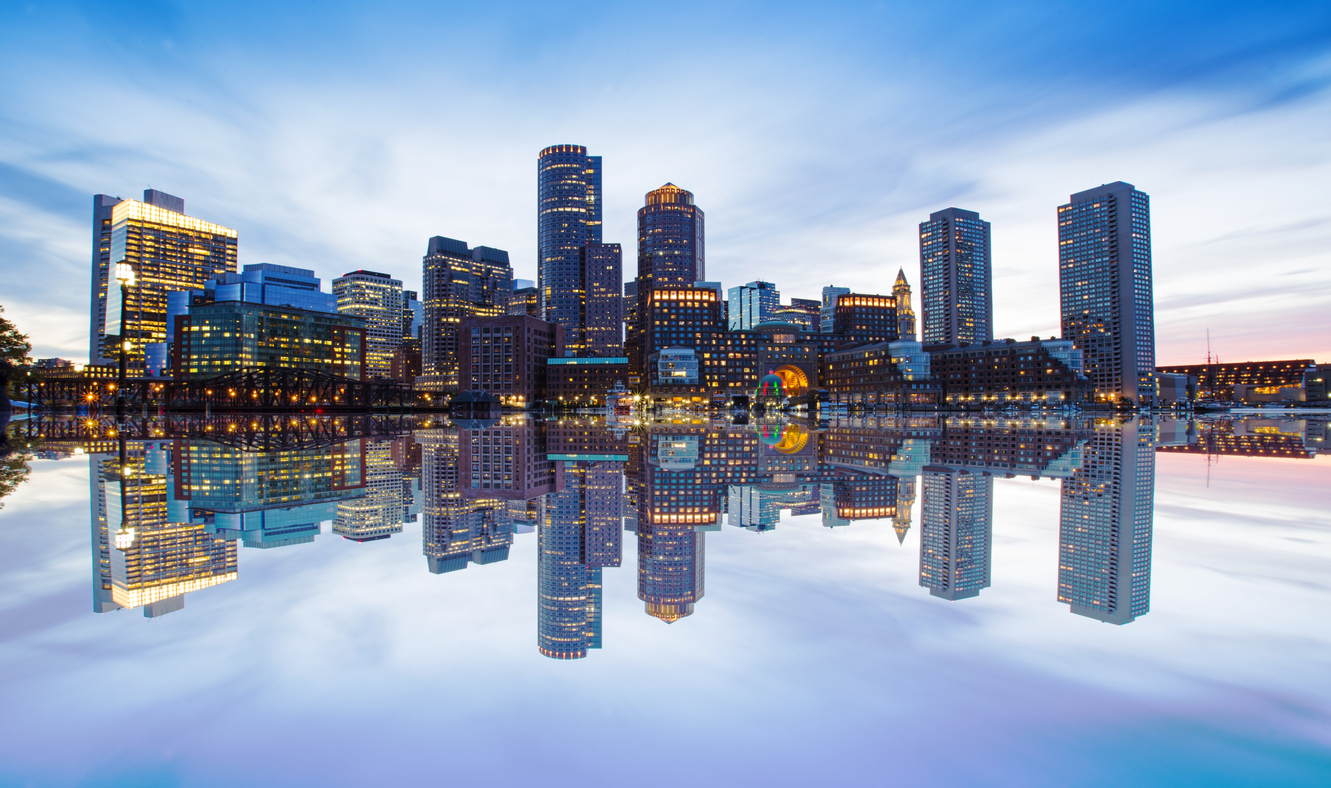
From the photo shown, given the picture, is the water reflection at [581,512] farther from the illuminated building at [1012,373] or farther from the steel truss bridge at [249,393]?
the illuminated building at [1012,373]

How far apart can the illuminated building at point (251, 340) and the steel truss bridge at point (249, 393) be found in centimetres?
3072

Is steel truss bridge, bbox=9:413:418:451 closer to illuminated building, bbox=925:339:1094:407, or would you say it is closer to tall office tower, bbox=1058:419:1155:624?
tall office tower, bbox=1058:419:1155:624

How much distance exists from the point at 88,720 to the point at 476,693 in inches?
84.6

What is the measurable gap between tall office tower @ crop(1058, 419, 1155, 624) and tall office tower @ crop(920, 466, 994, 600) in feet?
2.88

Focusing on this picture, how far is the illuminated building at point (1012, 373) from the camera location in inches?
6083

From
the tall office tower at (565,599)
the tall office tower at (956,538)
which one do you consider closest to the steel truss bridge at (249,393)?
the tall office tower at (956,538)

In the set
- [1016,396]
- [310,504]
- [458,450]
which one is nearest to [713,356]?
[1016,396]

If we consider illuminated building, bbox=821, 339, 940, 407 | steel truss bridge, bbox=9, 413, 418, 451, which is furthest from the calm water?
illuminated building, bbox=821, 339, 940, 407

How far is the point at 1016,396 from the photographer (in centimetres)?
16188

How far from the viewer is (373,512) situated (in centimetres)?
1101

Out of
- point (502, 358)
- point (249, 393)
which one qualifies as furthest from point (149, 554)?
point (502, 358)

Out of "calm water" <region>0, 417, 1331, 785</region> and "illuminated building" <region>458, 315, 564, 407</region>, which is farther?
"illuminated building" <region>458, 315, 564, 407</region>

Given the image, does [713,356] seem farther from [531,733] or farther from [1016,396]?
[531,733]

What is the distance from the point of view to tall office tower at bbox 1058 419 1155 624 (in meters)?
6.14
